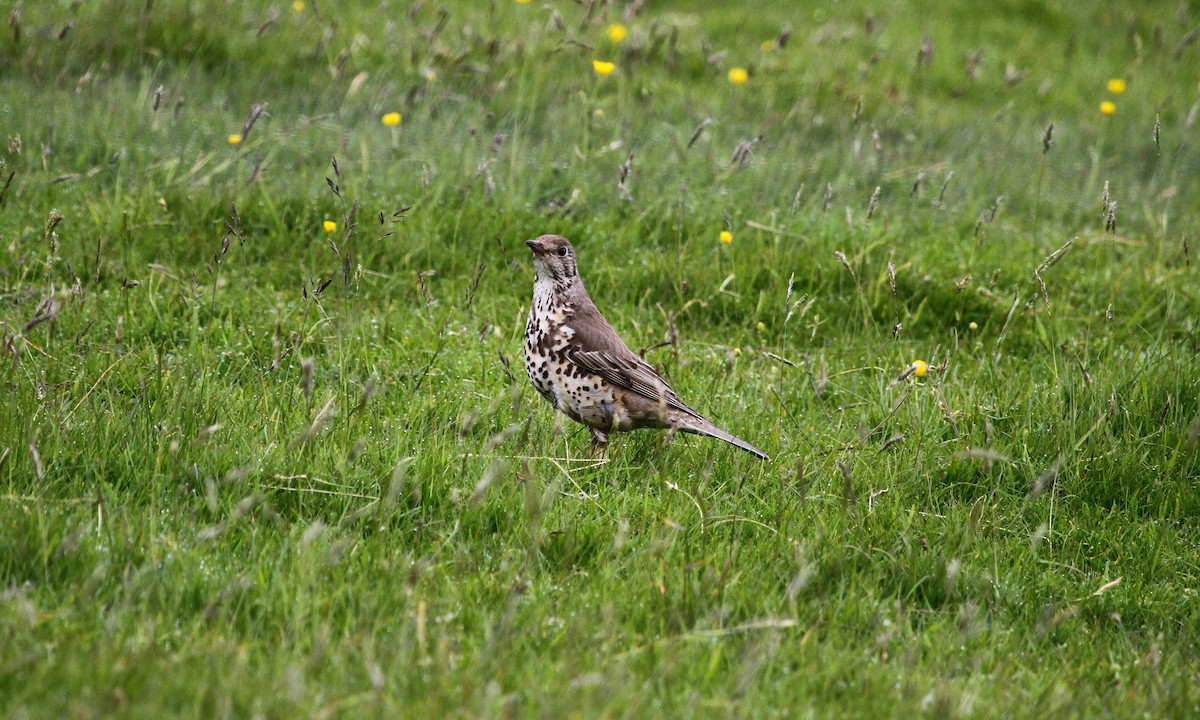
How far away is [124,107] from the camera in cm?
723

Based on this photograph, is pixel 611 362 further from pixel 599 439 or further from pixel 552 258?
pixel 552 258

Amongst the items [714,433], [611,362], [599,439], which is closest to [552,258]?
[611,362]

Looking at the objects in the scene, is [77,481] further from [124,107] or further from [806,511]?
[124,107]

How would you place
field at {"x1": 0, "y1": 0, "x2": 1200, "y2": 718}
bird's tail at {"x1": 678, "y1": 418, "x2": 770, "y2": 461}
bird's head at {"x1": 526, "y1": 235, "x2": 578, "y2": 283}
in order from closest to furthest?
field at {"x1": 0, "y1": 0, "x2": 1200, "y2": 718} < bird's tail at {"x1": 678, "y1": 418, "x2": 770, "y2": 461} < bird's head at {"x1": 526, "y1": 235, "x2": 578, "y2": 283}

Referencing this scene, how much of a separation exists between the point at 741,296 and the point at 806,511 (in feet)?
7.45

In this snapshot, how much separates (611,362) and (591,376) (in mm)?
123

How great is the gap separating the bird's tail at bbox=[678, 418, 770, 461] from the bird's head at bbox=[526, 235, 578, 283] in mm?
1001

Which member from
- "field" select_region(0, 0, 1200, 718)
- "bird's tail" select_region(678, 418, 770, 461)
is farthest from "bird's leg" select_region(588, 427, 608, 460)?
"bird's tail" select_region(678, 418, 770, 461)

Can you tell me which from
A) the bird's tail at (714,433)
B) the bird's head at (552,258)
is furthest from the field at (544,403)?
the bird's head at (552,258)

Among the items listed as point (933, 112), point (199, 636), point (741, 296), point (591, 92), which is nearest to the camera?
point (199, 636)

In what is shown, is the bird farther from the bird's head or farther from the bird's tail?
the bird's head

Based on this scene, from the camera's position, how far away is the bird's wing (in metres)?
5.09

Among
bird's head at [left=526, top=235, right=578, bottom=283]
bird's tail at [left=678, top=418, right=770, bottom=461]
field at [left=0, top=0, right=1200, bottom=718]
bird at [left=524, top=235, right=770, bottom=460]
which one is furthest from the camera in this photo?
bird's head at [left=526, top=235, right=578, bottom=283]

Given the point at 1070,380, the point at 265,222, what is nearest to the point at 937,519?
the point at 1070,380
